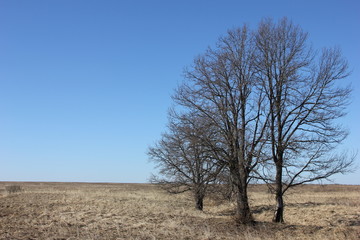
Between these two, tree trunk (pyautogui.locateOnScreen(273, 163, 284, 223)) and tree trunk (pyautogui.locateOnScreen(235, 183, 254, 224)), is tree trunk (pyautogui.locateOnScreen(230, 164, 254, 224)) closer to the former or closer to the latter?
tree trunk (pyautogui.locateOnScreen(235, 183, 254, 224))

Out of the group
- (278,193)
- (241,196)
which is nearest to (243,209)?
(241,196)

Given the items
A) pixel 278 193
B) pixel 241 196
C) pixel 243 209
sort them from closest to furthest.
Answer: pixel 241 196 < pixel 243 209 < pixel 278 193

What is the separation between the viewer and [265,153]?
1512 cm

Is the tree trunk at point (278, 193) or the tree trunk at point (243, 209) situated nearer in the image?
the tree trunk at point (243, 209)

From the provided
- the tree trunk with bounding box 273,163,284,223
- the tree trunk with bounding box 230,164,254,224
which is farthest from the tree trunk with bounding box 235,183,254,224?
the tree trunk with bounding box 273,163,284,223

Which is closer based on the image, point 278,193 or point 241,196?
point 241,196

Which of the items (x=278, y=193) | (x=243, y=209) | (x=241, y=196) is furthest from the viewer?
(x=278, y=193)

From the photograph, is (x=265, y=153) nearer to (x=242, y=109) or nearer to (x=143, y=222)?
(x=242, y=109)

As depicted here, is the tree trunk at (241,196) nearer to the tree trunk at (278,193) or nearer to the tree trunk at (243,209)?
the tree trunk at (243,209)

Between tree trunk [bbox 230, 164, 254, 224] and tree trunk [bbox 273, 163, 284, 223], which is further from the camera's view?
tree trunk [bbox 273, 163, 284, 223]

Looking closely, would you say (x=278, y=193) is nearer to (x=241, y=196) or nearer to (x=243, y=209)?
(x=243, y=209)

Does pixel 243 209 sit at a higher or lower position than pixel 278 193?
lower

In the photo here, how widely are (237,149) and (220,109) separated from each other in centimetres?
208

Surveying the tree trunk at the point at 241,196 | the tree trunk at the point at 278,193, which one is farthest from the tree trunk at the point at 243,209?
the tree trunk at the point at 278,193
